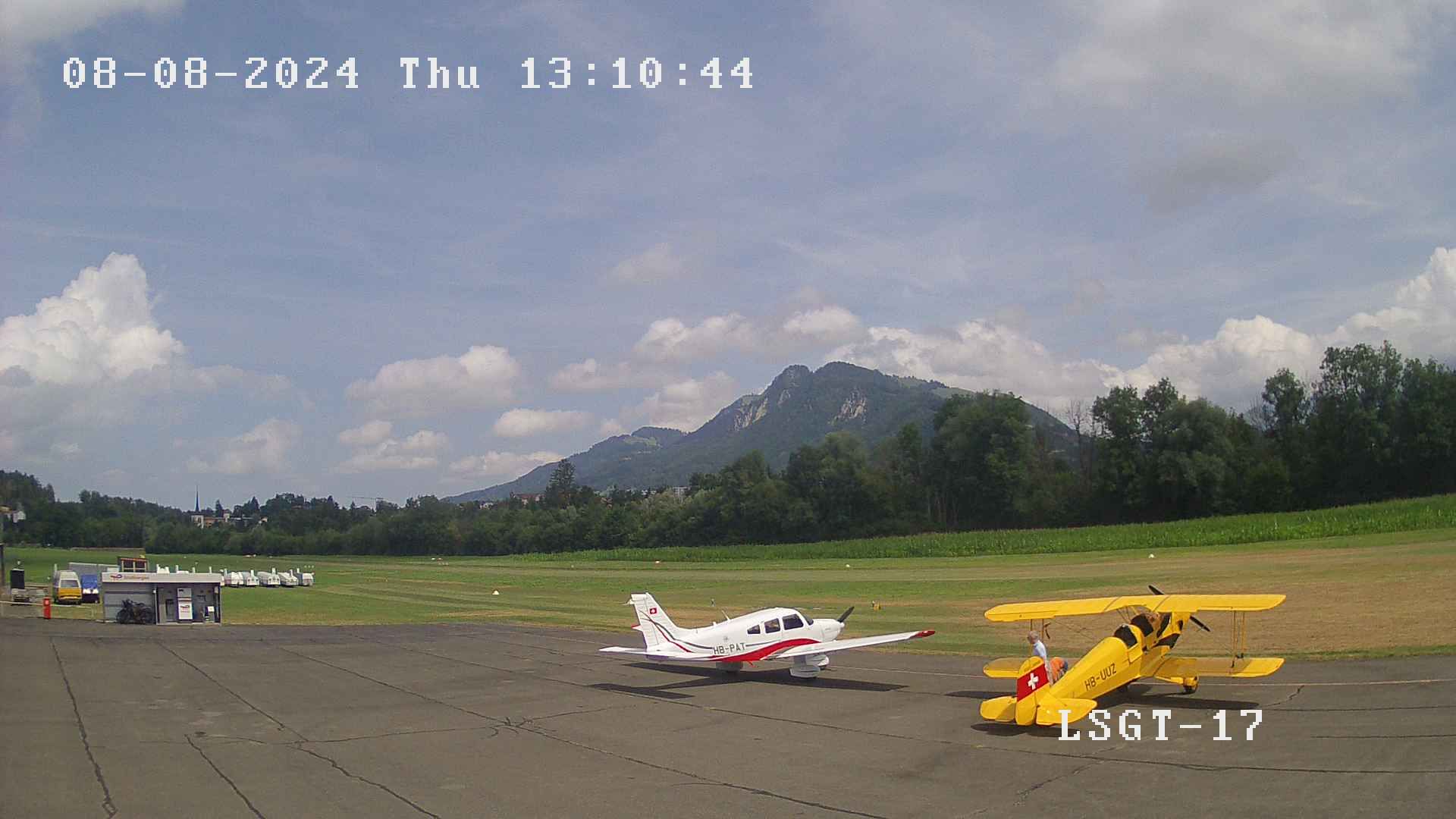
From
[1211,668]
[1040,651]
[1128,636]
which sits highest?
[1040,651]

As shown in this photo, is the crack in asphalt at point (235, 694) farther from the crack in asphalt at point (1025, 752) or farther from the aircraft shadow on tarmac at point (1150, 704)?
the aircraft shadow on tarmac at point (1150, 704)

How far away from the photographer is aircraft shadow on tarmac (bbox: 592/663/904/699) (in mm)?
22438

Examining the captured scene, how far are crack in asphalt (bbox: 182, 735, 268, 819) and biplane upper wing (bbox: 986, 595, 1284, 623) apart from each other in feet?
45.7

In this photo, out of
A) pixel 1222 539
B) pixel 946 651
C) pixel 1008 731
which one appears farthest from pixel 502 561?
pixel 1008 731

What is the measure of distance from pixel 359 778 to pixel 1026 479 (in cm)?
11189

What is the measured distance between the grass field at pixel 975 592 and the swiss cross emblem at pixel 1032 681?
10.0 m

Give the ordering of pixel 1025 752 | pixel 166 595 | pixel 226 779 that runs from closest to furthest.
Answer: pixel 226 779 < pixel 1025 752 < pixel 166 595

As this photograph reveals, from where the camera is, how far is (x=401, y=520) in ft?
591

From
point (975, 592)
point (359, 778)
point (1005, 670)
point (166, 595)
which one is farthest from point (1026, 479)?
point (359, 778)

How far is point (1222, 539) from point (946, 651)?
46.5 m

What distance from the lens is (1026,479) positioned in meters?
118

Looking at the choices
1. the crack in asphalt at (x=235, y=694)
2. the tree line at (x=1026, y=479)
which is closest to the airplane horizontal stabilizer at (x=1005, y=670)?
the crack in asphalt at (x=235, y=694)

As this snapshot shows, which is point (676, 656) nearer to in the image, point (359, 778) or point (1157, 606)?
point (359, 778)

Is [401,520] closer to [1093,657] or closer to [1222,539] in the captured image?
[1222,539]
